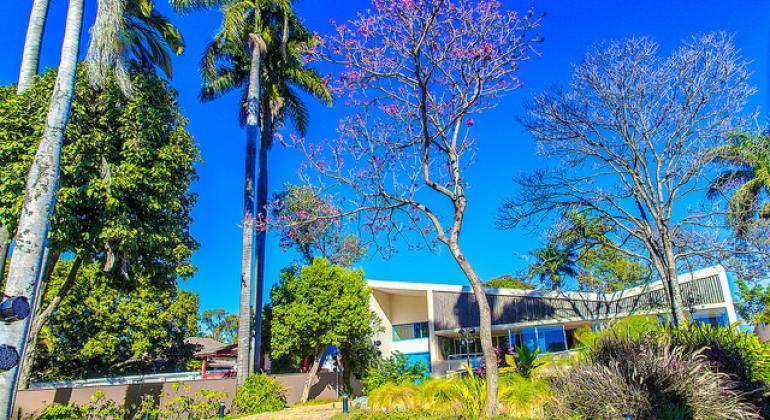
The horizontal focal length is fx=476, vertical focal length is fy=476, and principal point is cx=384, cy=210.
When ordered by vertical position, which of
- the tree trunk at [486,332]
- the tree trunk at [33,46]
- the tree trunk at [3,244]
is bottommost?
the tree trunk at [486,332]

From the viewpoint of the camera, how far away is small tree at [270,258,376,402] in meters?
19.6

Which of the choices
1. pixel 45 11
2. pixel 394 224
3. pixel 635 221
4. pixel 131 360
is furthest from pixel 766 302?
pixel 131 360

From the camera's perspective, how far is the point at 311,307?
64.8 ft

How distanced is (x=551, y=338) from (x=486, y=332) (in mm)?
20264

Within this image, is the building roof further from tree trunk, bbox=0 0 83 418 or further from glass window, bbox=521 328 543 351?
tree trunk, bbox=0 0 83 418

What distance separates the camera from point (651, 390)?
661cm

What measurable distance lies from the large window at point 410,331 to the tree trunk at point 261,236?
969cm

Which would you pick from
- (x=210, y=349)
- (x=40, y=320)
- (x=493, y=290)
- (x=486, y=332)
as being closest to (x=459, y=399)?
(x=486, y=332)

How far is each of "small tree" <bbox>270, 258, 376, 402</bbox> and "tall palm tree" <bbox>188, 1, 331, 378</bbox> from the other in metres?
1.62

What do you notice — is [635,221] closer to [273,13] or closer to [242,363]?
[242,363]

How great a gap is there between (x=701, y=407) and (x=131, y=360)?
2580 centimetres

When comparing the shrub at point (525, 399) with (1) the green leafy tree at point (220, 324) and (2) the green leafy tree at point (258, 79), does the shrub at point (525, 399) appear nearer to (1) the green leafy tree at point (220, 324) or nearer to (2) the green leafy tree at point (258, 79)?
(2) the green leafy tree at point (258, 79)

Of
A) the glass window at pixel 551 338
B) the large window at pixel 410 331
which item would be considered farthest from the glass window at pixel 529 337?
the large window at pixel 410 331

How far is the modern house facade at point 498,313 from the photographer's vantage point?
23.2 m
